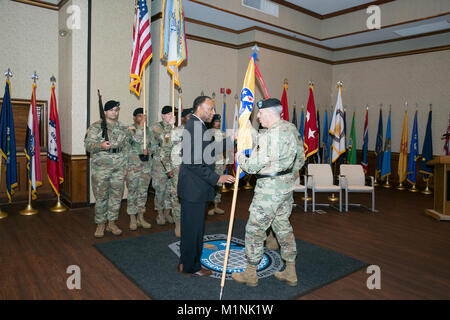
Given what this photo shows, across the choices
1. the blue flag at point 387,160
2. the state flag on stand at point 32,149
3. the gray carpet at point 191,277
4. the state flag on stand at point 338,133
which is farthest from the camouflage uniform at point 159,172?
the blue flag at point 387,160

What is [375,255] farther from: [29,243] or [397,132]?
[397,132]

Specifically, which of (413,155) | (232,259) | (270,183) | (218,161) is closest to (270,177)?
(270,183)

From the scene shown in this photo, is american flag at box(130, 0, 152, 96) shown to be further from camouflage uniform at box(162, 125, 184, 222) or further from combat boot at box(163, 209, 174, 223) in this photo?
combat boot at box(163, 209, 174, 223)

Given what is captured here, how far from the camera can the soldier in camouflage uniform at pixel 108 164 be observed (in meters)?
3.75

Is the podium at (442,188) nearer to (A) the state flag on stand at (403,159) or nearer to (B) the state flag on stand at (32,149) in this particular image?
(A) the state flag on stand at (403,159)

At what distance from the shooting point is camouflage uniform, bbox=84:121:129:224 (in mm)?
3752

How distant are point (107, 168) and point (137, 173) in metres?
0.53

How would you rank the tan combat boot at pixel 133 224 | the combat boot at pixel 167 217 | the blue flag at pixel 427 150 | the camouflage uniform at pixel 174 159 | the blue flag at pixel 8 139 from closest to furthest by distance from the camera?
the camouflage uniform at pixel 174 159 → the tan combat boot at pixel 133 224 → the combat boot at pixel 167 217 → the blue flag at pixel 8 139 → the blue flag at pixel 427 150

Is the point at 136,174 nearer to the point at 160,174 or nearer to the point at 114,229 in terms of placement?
the point at 160,174

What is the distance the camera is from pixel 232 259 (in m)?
3.28

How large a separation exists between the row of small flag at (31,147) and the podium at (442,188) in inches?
238

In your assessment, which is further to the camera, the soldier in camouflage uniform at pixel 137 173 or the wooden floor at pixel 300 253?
the soldier in camouflage uniform at pixel 137 173

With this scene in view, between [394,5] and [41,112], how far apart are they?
24.2 ft

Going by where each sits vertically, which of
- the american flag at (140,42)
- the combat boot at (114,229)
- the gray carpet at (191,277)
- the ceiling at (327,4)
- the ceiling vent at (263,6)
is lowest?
the gray carpet at (191,277)
